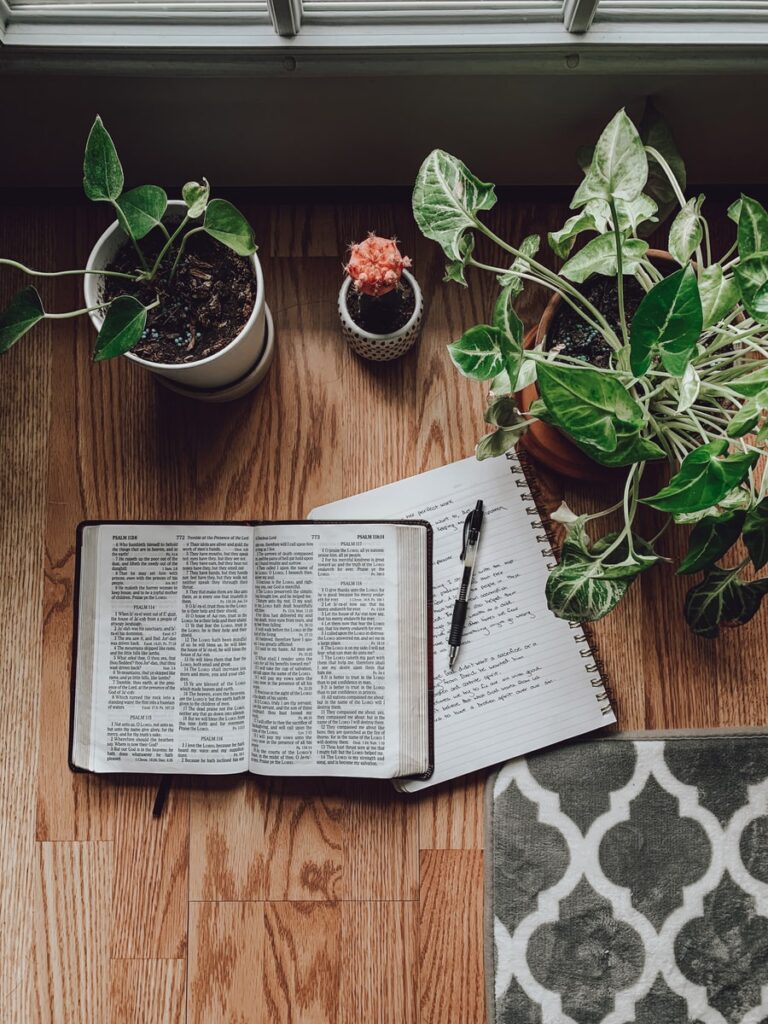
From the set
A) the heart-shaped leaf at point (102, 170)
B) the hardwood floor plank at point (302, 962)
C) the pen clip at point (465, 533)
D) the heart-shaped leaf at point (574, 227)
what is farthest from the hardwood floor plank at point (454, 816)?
the heart-shaped leaf at point (102, 170)

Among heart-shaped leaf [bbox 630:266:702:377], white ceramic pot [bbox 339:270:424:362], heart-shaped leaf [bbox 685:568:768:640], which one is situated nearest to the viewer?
heart-shaped leaf [bbox 630:266:702:377]

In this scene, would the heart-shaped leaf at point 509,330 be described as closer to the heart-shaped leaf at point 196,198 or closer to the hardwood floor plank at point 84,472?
the heart-shaped leaf at point 196,198

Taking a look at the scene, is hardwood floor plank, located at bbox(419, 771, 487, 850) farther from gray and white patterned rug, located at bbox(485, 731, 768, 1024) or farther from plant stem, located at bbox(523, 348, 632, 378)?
plant stem, located at bbox(523, 348, 632, 378)

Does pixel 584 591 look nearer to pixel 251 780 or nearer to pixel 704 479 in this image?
pixel 704 479

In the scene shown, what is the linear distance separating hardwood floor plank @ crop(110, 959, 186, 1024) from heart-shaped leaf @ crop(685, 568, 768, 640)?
68cm

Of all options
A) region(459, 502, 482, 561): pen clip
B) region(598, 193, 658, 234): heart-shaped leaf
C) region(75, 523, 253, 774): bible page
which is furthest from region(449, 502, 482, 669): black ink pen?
region(598, 193, 658, 234): heart-shaped leaf

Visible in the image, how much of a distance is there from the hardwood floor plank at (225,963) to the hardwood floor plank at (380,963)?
10cm

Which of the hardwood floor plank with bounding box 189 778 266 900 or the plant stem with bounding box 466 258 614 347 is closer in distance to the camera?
the plant stem with bounding box 466 258 614 347

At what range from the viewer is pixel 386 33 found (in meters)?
0.81

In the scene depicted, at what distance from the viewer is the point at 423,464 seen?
3.30ft

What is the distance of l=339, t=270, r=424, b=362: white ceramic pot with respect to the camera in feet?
3.08

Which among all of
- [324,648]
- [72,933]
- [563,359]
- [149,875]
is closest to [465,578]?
[324,648]

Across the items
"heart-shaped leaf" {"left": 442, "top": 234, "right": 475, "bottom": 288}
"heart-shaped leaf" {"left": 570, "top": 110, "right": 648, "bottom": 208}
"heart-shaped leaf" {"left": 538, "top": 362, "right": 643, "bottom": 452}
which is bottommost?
"heart-shaped leaf" {"left": 538, "top": 362, "right": 643, "bottom": 452}

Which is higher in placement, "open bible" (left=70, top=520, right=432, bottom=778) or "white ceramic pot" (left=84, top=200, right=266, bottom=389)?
"white ceramic pot" (left=84, top=200, right=266, bottom=389)
